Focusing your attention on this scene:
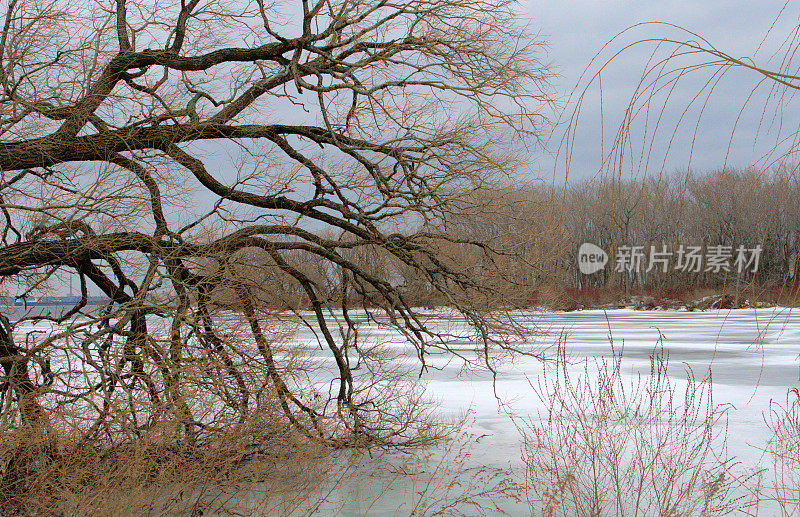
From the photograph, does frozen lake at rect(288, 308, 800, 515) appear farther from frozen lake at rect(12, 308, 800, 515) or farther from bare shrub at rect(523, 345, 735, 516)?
bare shrub at rect(523, 345, 735, 516)

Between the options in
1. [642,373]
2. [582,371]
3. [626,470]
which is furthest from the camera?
[582,371]

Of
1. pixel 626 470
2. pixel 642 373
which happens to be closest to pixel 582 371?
pixel 642 373

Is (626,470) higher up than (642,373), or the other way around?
(642,373)

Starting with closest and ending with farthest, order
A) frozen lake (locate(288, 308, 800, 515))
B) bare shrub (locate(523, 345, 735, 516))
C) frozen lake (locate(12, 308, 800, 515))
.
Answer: bare shrub (locate(523, 345, 735, 516)) < frozen lake (locate(12, 308, 800, 515)) < frozen lake (locate(288, 308, 800, 515))

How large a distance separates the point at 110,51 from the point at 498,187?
4.53 metres

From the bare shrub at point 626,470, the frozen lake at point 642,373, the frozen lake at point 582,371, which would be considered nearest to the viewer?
the bare shrub at point 626,470

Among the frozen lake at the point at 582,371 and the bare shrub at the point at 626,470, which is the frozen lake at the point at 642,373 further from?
the bare shrub at the point at 626,470

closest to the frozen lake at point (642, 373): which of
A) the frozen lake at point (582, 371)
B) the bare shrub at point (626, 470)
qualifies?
the frozen lake at point (582, 371)

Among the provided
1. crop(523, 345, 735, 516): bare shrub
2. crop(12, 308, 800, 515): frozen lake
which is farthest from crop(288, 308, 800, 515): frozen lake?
crop(523, 345, 735, 516): bare shrub

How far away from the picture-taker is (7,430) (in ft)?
16.8

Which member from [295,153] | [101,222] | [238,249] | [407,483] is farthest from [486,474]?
[101,222]

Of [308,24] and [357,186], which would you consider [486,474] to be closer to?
[357,186]

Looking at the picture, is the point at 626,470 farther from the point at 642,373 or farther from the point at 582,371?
the point at 582,371

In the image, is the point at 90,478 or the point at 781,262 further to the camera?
the point at 781,262
